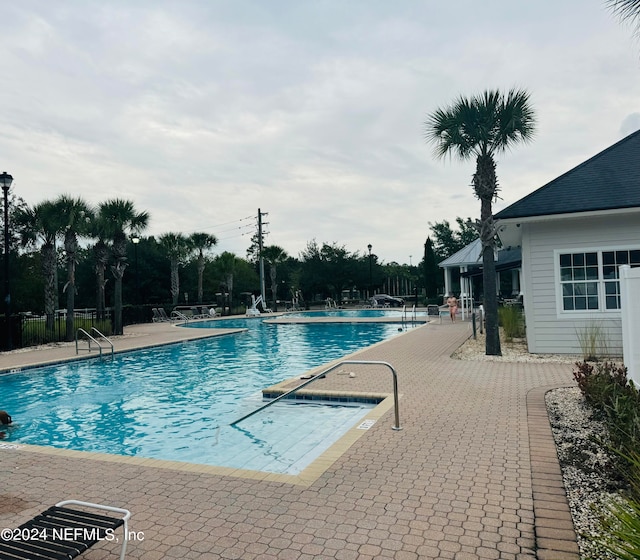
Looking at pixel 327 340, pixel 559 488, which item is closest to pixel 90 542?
pixel 559 488

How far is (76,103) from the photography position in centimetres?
1452

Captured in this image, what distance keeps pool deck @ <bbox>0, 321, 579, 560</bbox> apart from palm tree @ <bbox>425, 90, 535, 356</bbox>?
557 cm

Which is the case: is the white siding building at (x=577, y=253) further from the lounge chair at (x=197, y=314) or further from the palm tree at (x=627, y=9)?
the lounge chair at (x=197, y=314)

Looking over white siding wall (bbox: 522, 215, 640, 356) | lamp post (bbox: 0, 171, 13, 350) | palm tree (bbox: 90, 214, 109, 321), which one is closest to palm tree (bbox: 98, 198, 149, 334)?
palm tree (bbox: 90, 214, 109, 321)

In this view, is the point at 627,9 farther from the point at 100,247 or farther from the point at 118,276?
the point at 100,247

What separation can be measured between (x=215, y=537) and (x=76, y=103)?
14870 millimetres

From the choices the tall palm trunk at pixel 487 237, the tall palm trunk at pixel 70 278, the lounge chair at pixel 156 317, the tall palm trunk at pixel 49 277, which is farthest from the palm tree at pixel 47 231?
the tall palm trunk at pixel 487 237

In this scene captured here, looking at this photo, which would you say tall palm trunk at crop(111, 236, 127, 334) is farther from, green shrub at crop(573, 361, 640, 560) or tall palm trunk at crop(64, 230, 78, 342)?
green shrub at crop(573, 361, 640, 560)

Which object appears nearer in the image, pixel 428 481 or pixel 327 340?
pixel 428 481

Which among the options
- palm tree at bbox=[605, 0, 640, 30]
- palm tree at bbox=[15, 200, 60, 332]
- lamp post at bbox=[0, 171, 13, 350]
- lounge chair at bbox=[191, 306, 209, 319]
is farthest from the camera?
lounge chair at bbox=[191, 306, 209, 319]

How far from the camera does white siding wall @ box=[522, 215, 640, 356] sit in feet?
36.6

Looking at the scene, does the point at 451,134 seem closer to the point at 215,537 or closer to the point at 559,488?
the point at 559,488

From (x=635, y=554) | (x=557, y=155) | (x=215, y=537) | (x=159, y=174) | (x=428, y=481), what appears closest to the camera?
(x=635, y=554)

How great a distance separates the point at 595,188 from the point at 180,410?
1069 cm
